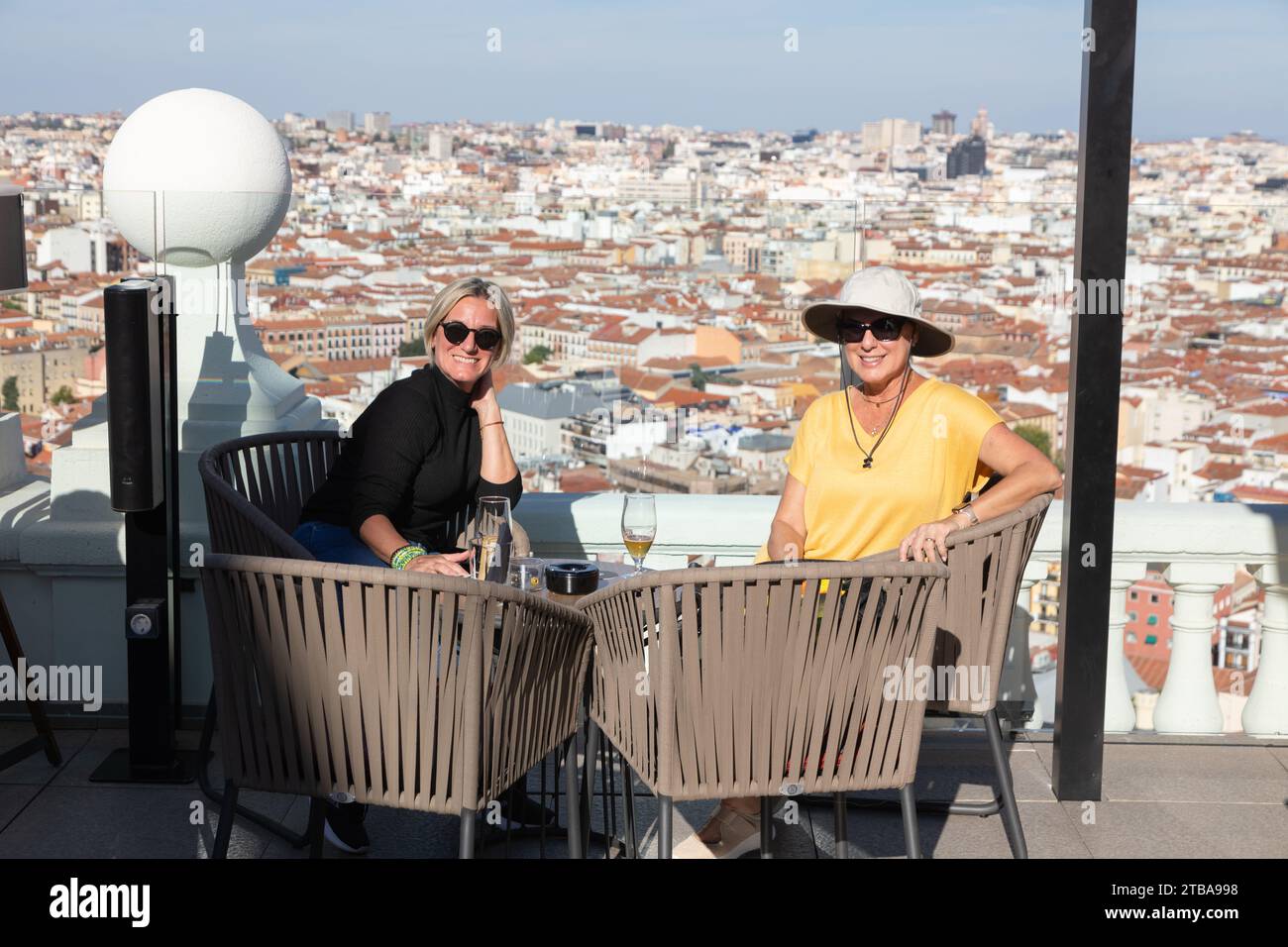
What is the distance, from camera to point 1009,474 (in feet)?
9.27

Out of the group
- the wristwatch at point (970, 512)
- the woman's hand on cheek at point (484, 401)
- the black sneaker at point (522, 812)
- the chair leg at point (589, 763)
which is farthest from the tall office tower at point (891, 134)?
the chair leg at point (589, 763)

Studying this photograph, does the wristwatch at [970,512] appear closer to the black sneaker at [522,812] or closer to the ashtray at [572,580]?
the ashtray at [572,580]

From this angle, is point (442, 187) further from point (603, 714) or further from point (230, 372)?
point (603, 714)

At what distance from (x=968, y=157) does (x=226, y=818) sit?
31.8 m

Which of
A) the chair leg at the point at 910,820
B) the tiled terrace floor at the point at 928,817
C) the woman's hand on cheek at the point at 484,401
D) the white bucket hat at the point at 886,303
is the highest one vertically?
the white bucket hat at the point at 886,303

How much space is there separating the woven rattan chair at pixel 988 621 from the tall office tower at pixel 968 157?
2397 centimetres

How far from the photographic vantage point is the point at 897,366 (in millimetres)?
2957

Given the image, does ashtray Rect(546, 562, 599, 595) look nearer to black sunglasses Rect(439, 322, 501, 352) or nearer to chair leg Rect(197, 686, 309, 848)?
black sunglasses Rect(439, 322, 501, 352)

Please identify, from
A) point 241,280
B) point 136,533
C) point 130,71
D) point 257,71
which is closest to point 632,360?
point 241,280

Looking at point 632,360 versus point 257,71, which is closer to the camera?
point 632,360

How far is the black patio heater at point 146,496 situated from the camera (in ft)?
10.3

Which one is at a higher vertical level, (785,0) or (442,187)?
(785,0)
